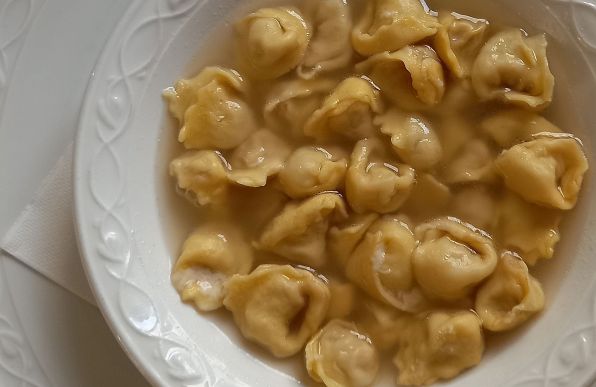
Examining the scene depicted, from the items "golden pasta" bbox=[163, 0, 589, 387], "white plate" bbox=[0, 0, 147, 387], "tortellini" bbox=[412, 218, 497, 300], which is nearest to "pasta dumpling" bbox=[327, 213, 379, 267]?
"golden pasta" bbox=[163, 0, 589, 387]

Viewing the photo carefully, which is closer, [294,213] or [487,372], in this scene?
[487,372]

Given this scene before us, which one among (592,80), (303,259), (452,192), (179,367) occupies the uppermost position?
(592,80)

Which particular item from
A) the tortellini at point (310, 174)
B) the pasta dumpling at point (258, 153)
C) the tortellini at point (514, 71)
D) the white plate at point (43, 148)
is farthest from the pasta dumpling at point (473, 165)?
the white plate at point (43, 148)

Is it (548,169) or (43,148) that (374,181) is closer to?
(548,169)

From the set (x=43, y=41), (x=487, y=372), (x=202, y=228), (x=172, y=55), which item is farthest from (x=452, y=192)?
(x=43, y=41)

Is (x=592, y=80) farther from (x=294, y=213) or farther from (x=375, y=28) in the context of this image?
(x=294, y=213)

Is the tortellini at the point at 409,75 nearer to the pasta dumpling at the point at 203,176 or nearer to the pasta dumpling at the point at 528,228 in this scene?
the pasta dumpling at the point at 528,228
